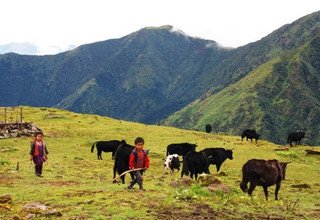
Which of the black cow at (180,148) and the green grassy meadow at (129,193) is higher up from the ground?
the black cow at (180,148)

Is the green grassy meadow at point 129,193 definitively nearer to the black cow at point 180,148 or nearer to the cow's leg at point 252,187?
the cow's leg at point 252,187

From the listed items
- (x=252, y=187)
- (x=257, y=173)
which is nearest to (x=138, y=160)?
(x=252, y=187)

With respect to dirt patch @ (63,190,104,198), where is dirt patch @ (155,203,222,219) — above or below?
below

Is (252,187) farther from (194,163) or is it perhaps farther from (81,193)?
(194,163)

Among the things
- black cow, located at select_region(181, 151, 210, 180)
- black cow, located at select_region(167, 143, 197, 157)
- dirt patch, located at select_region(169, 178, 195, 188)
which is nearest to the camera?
dirt patch, located at select_region(169, 178, 195, 188)

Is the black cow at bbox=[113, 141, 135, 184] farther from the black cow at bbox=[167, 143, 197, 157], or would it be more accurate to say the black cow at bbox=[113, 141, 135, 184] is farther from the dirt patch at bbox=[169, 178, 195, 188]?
the black cow at bbox=[167, 143, 197, 157]

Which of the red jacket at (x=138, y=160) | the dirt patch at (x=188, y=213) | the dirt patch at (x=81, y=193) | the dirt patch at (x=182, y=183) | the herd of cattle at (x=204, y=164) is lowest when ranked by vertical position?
the dirt patch at (x=188, y=213)

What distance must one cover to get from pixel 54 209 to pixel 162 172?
64.1ft

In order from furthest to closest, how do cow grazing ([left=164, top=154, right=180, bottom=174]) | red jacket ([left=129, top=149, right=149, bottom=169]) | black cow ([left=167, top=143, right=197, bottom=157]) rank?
black cow ([left=167, top=143, right=197, bottom=157]), cow grazing ([left=164, top=154, right=180, bottom=174]), red jacket ([left=129, top=149, right=149, bottom=169])

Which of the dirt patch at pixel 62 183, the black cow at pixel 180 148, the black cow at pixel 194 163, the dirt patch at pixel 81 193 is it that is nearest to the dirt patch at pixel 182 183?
the dirt patch at pixel 81 193

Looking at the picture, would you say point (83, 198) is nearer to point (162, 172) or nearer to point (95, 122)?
point (162, 172)

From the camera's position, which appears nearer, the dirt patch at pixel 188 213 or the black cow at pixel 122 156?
the dirt patch at pixel 188 213

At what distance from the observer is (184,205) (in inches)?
763

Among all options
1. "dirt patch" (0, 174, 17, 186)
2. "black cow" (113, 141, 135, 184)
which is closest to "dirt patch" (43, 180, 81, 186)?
"dirt patch" (0, 174, 17, 186)
